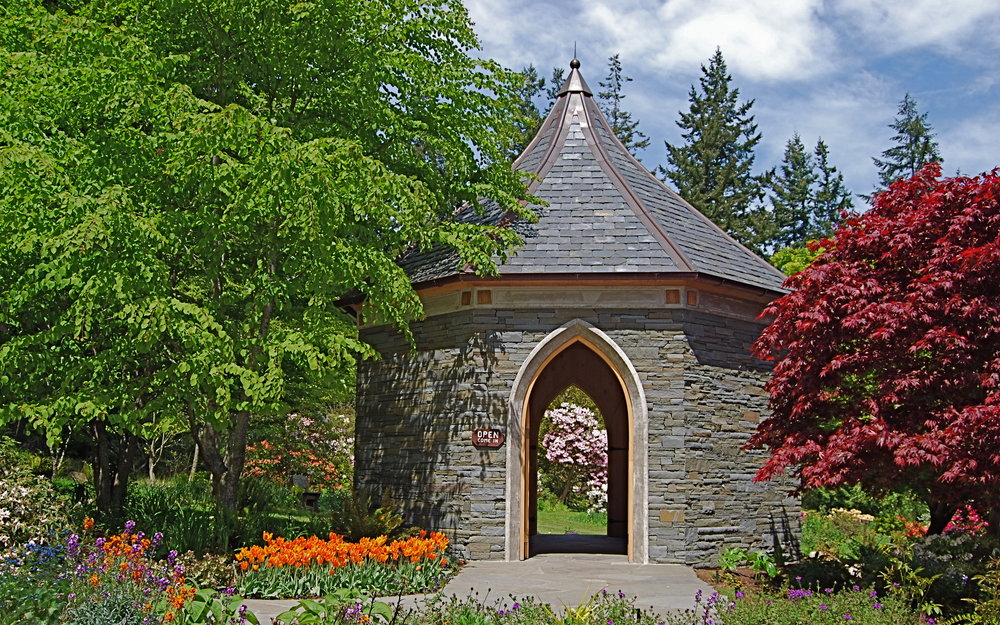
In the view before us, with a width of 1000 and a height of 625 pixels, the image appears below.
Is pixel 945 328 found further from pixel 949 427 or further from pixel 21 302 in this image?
pixel 21 302

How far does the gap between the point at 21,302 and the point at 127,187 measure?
1558mm

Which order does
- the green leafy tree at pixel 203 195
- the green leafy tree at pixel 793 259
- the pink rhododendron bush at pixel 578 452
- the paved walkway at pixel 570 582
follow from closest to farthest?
the paved walkway at pixel 570 582, the green leafy tree at pixel 203 195, the pink rhododendron bush at pixel 578 452, the green leafy tree at pixel 793 259

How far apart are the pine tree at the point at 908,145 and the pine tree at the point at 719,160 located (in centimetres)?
757

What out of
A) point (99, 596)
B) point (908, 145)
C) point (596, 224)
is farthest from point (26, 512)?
point (908, 145)

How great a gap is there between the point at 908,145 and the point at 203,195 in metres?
43.4

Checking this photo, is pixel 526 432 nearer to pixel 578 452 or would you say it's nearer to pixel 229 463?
pixel 229 463

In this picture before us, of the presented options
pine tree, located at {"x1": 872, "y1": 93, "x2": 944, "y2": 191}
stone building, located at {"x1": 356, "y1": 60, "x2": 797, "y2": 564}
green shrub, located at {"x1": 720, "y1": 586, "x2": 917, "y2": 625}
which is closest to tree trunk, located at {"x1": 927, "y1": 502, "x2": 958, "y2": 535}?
stone building, located at {"x1": 356, "y1": 60, "x2": 797, "y2": 564}

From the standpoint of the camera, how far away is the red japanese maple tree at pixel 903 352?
7109 mm

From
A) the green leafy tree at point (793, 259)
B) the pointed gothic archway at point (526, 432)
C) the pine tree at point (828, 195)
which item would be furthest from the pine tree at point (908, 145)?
the pointed gothic archway at point (526, 432)

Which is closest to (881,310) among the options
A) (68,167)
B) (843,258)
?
(843,258)

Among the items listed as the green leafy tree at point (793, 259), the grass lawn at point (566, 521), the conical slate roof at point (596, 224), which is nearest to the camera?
the conical slate roof at point (596, 224)

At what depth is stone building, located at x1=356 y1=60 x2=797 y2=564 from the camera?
10.5 meters

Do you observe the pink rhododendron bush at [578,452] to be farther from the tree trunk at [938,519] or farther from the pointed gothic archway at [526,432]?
the tree trunk at [938,519]

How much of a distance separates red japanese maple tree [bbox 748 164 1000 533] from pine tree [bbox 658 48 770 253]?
2983 centimetres
